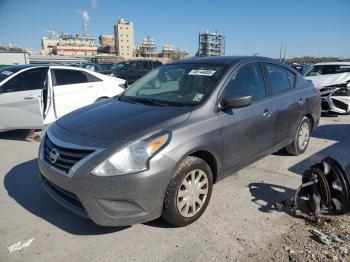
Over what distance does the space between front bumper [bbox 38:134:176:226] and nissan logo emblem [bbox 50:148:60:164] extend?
18cm

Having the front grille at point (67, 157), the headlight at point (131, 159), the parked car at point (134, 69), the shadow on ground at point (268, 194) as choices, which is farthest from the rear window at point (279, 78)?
the parked car at point (134, 69)

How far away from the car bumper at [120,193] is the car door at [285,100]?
2257 millimetres

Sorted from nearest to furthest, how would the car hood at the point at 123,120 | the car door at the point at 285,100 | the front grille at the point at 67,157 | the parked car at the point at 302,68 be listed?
the front grille at the point at 67,157
the car hood at the point at 123,120
the car door at the point at 285,100
the parked car at the point at 302,68

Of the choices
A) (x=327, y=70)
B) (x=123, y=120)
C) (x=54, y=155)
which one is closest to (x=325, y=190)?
(x=123, y=120)

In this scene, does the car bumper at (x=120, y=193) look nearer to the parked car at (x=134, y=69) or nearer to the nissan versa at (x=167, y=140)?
the nissan versa at (x=167, y=140)

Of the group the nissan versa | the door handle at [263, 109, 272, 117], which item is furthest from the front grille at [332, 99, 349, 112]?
the door handle at [263, 109, 272, 117]

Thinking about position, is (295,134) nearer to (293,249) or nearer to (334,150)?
(334,150)

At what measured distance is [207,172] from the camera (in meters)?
3.29

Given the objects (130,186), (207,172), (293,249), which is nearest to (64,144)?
(130,186)

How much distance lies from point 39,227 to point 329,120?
7.70 meters

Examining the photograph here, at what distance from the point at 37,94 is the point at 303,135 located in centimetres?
519

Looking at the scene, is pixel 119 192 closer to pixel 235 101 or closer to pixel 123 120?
pixel 123 120

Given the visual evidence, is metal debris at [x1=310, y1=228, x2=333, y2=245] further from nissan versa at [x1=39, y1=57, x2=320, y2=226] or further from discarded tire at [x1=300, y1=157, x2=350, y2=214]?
nissan versa at [x1=39, y1=57, x2=320, y2=226]

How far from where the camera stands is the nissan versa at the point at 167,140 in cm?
276
